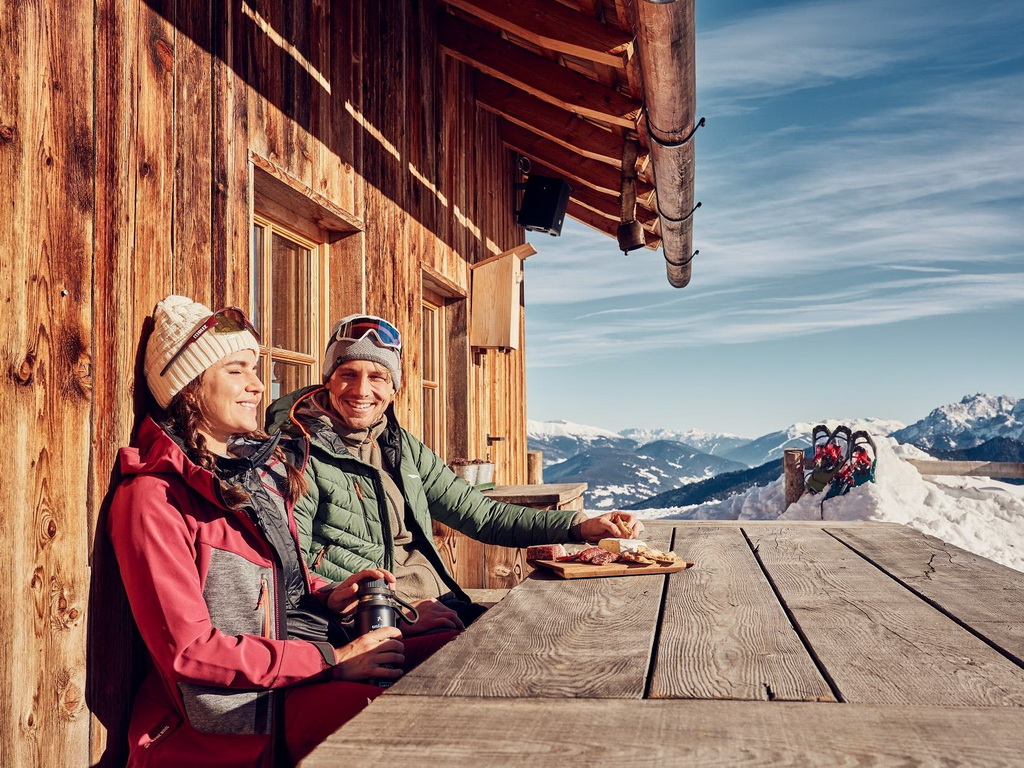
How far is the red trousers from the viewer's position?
181 centimetres

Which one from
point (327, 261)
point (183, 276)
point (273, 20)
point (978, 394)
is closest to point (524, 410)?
point (327, 261)

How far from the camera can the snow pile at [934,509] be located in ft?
29.0

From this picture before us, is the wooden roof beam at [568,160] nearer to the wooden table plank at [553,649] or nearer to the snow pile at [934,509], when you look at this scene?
the snow pile at [934,509]

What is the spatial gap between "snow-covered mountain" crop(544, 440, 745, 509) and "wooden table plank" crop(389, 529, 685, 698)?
62366mm

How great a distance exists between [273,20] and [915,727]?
2.83 m

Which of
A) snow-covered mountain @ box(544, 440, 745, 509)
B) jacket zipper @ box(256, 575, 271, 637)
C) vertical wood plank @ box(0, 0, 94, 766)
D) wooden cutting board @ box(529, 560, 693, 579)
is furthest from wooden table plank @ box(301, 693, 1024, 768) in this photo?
snow-covered mountain @ box(544, 440, 745, 509)

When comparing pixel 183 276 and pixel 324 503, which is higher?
pixel 183 276

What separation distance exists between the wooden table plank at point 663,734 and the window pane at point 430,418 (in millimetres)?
4098

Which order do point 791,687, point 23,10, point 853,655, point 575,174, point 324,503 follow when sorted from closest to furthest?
point 791,687 → point 853,655 → point 23,10 → point 324,503 → point 575,174

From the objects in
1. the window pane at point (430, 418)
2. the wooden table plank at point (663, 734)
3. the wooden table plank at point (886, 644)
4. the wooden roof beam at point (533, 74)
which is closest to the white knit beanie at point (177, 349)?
the wooden table plank at point (663, 734)

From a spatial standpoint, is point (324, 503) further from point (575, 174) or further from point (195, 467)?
point (575, 174)

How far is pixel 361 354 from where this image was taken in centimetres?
270

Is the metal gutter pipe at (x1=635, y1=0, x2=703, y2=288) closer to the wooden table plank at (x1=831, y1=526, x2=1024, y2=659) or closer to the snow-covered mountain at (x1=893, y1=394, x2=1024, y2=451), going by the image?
the wooden table plank at (x1=831, y1=526, x2=1024, y2=659)

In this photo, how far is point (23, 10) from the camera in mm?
1740
